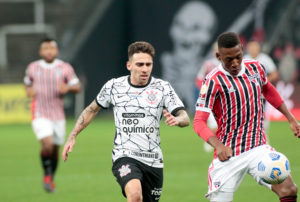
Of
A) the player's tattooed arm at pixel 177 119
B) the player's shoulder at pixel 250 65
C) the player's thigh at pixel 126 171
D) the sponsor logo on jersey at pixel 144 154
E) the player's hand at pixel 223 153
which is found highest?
the player's shoulder at pixel 250 65

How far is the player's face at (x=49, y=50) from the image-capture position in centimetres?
1200

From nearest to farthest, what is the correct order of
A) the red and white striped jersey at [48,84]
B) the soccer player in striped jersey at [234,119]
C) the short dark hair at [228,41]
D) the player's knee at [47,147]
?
the short dark hair at [228,41]
the soccer player in striped jersey at [234,119]
the player's knee at [47,147]
the red and white striped jersey at [48,84]

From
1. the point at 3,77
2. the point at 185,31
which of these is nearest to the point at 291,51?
the point at 185,31

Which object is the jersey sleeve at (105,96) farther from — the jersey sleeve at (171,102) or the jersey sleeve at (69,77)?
the jersey sleeve at (69,77)

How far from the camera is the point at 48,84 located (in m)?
12.2

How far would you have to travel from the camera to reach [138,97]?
7.68 meters

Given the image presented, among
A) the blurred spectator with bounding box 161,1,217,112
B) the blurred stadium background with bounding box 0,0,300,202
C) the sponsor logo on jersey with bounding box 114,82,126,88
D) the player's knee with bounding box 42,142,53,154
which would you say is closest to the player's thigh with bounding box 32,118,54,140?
the player's knee with bounding box 42,142,53,154

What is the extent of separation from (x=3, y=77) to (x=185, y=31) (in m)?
7.03

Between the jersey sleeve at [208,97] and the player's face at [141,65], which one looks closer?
the jersey sleeve at [208,97]

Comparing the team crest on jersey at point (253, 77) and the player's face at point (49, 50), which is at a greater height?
the player's face at point (49, 50)

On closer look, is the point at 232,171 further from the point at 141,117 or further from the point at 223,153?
the point at 141,117

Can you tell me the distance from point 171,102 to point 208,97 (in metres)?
0.72

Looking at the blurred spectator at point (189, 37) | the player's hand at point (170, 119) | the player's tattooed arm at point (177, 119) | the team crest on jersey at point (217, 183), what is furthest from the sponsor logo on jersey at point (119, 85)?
the blurred spectator at point (189, 37)

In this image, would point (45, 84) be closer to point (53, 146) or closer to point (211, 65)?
point (53, 146)
